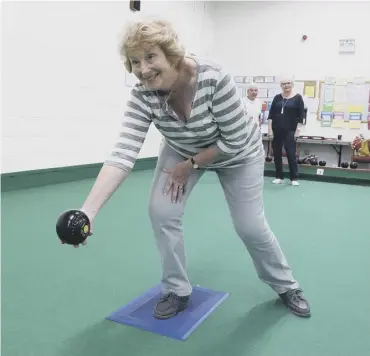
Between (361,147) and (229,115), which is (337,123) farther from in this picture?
(229,115)

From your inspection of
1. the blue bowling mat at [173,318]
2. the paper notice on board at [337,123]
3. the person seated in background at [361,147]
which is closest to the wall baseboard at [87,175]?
the person seated in background at [361,147]

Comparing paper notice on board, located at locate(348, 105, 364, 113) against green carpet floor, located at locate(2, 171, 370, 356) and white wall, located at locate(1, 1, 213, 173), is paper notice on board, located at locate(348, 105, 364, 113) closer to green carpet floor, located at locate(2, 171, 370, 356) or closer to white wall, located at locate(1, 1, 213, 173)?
white wall, located at locate(1, 1, 213, 173)

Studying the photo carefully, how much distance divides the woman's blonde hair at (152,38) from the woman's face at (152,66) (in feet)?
0.05

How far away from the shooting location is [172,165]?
1622 mm

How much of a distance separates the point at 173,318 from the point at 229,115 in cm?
81

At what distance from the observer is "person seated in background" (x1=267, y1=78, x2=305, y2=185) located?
532 cm

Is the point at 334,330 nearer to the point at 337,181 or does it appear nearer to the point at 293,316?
the point at 293,316

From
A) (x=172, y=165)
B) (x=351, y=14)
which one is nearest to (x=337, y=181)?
(x=351, y=14)

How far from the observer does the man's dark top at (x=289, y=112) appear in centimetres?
532

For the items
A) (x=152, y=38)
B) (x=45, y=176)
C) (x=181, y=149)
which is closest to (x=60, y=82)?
(x=45, y=176)

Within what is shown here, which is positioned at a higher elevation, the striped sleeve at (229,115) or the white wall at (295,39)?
the white wall at (295,39)

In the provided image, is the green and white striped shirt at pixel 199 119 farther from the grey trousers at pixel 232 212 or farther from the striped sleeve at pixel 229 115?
the grey trousers at pixel 232 212

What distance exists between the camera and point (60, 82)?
450cm

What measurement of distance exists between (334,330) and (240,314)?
36 cm
